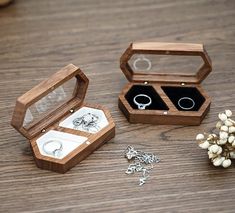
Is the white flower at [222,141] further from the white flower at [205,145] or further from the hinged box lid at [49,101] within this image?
the hinged box lid at [49,101]

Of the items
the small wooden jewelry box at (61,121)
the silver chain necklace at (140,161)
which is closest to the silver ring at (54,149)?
the small wooden jewelry box at (61,121)

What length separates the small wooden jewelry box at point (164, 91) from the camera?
43.8 inches

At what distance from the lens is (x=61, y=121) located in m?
1.09

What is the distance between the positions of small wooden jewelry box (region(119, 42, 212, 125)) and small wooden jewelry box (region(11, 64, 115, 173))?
0.08 meters

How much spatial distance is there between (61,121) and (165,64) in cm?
32

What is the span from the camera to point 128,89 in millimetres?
1152

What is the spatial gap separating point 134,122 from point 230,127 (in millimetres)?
217

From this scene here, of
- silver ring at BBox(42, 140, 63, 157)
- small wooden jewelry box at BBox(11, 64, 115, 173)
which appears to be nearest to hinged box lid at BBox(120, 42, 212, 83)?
small wooden jewelry box at BBox(11, 64, 115, 173)

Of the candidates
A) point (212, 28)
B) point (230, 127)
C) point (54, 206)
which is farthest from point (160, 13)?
point (54, 206)

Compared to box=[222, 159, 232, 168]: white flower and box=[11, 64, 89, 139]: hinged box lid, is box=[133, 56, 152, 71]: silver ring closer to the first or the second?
box=[11, 64, 89, 139]: hinged box lid

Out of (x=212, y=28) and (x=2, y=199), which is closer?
(x=2, y=199)

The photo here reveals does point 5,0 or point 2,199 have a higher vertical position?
point 5,0

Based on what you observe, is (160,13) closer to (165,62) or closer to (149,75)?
(165,62)

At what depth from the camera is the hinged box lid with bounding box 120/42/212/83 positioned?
1120 mm
